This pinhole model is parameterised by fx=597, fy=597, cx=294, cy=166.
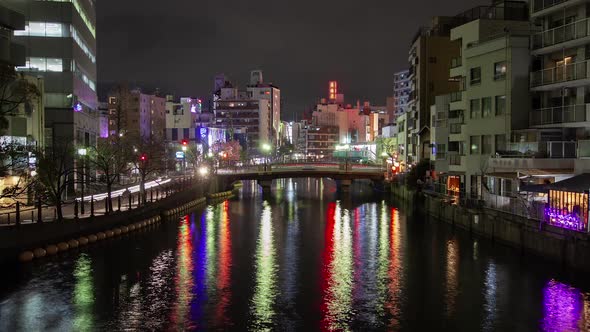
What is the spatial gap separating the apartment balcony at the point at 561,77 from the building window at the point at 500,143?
3702 millimetres

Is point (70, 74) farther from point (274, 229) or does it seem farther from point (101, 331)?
point (101, 331)

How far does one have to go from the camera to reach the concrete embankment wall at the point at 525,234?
2523 centimetres

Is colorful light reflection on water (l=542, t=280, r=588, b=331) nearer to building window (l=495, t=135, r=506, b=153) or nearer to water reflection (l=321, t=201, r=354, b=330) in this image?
water reflection (l=321, t=201, r=354, b=330)

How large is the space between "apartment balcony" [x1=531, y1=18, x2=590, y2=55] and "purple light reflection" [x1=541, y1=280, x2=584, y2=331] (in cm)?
1538

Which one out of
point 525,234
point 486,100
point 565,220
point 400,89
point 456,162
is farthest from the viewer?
point 400,89

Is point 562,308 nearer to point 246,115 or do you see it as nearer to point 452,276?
point 452,276

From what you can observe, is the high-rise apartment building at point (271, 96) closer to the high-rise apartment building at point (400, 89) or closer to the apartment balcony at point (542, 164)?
the high-rise apartment building at point (400, 89)

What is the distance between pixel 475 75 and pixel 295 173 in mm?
38862

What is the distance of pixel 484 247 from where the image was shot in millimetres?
33156

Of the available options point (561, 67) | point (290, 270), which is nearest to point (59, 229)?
point (290, 270)

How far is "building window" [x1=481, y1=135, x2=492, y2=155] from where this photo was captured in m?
40.4

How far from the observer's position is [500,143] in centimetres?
3906

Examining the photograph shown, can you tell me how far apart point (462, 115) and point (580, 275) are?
960 inches

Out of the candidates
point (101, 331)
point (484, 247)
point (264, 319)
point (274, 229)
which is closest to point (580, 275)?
point (484, 247)
